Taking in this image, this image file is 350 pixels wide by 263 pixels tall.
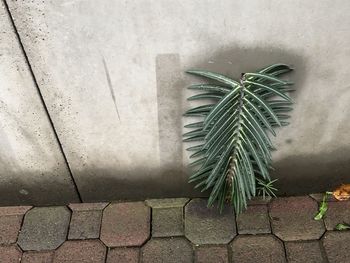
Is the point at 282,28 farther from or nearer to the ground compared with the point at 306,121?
farther from the ground

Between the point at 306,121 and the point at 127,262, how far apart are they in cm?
129

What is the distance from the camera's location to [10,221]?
265 centimetres

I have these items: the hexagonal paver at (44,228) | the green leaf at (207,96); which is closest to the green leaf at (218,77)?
the green leaf at (207,96)

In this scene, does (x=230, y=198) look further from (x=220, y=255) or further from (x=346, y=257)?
(x=346, y=257)

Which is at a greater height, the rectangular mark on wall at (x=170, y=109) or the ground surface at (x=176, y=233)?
the rectangular mark on wall at (x=170, y=109)

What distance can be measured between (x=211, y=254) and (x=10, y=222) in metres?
1.30

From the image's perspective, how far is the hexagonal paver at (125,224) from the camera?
8.16 feet

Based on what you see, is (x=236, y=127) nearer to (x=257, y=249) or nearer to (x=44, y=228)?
(x=257, y=249)

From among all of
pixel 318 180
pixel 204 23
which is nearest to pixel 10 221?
pixel 204 23

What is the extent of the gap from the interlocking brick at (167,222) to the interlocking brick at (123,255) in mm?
154

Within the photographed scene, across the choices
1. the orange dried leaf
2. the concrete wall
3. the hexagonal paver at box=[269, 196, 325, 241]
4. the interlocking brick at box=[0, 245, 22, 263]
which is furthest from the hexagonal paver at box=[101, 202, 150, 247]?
the orange dried leaf

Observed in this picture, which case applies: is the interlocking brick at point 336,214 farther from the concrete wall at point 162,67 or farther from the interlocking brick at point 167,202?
the interlocking brick at point 167,202

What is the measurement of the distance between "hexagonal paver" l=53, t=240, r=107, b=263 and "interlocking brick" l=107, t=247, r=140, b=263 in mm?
43

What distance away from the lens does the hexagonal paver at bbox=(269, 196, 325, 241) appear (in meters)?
2.44
